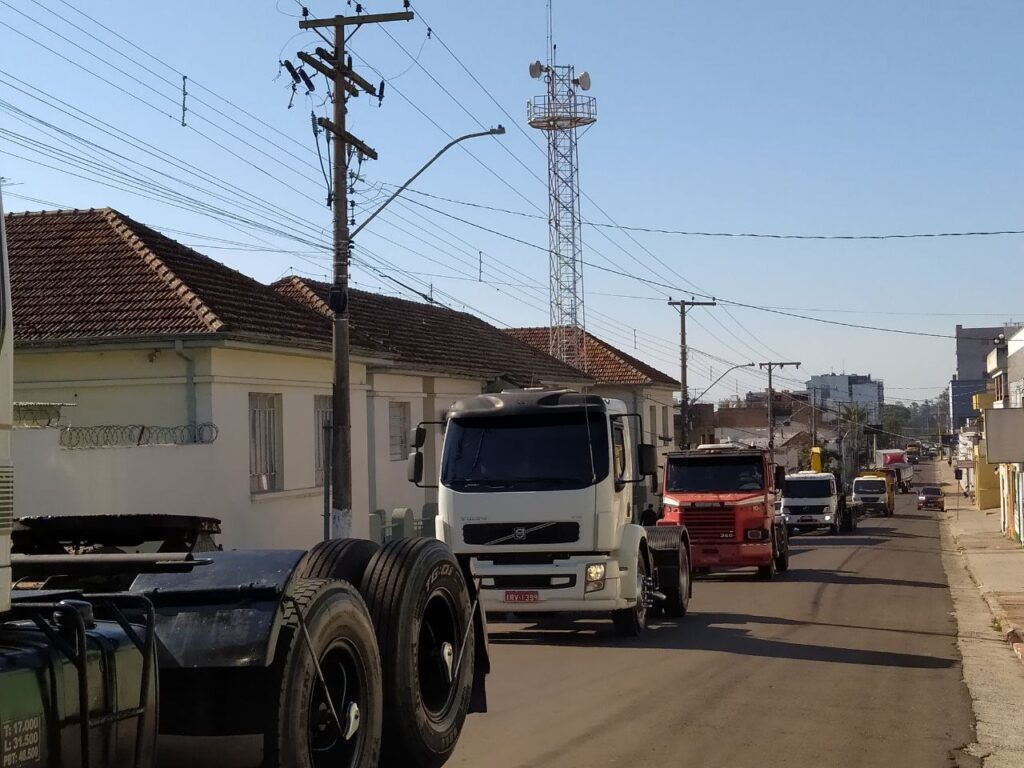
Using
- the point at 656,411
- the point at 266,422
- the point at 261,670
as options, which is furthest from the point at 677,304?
the point at 261,670

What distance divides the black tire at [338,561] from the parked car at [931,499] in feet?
236

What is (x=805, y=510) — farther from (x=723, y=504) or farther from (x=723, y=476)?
(x=723, y=504)

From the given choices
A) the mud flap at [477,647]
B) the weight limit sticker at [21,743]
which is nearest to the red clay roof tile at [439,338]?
the mud flap at [477,647]

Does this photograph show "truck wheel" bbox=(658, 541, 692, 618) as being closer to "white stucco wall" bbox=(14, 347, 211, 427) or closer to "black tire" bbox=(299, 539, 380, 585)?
"white stucco wall" bbox=(14, 347, 211, 427)

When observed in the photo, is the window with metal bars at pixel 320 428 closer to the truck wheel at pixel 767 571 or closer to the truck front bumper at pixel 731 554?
the truck front bumper at pixel 731 554

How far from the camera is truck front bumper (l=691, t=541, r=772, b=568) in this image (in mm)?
23578

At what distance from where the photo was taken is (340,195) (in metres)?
19.8

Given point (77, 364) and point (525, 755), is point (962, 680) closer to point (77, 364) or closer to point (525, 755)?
point (525, 755)

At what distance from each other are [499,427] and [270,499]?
7.64m

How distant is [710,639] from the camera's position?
48.8 feet

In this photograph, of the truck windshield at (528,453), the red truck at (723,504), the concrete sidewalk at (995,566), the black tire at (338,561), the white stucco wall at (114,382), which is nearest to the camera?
the black tire at (338,561)

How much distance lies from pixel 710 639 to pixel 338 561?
9.49 m

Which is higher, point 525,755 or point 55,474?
point 55,474

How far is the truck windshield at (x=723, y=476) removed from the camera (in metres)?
23.9
